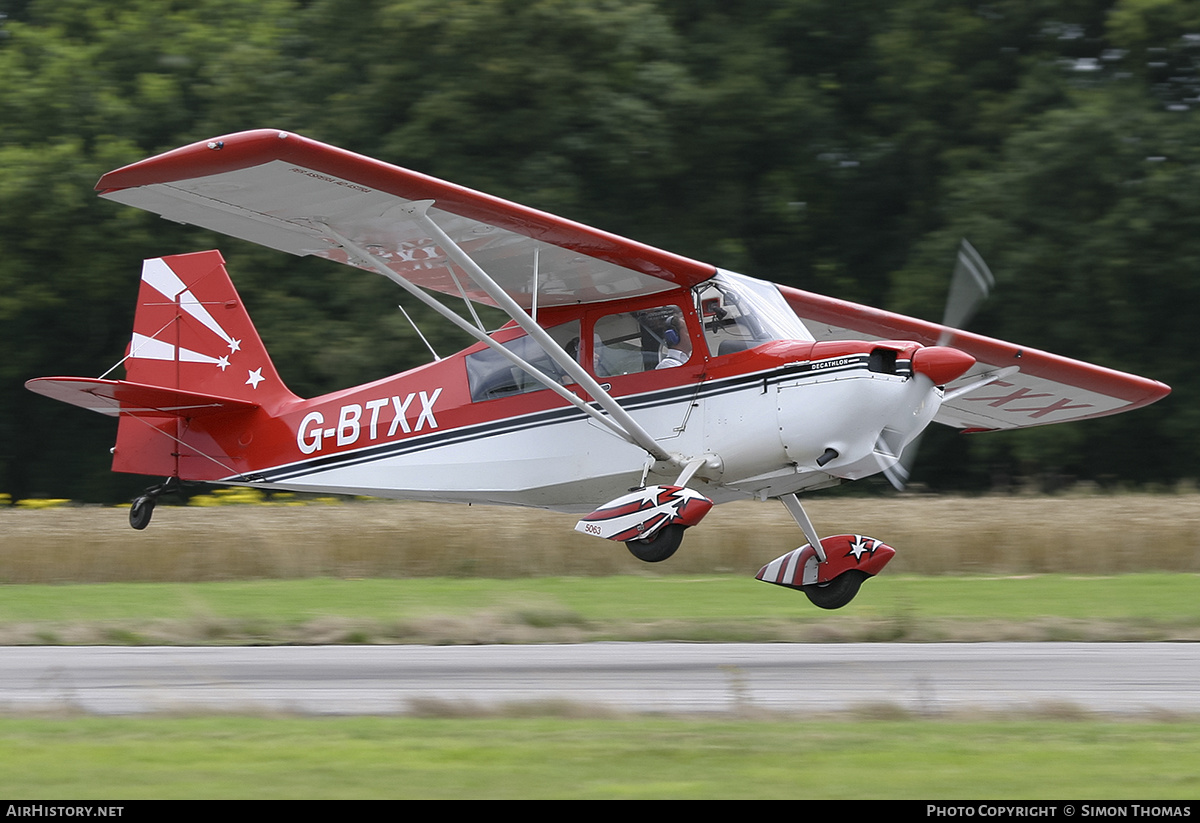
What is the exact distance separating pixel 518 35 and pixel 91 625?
657 inches

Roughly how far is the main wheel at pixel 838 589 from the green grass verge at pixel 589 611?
820 millimetres

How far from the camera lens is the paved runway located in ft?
26.8

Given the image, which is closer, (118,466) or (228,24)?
(118,466)

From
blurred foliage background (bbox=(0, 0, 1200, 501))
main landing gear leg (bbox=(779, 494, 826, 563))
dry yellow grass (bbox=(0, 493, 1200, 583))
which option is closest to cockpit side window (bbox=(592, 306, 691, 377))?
main landing gear leg (bbox=(779, 494, 826, 563))

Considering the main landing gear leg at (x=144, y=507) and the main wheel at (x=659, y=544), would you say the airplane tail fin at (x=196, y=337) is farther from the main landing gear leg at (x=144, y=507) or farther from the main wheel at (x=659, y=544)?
the main wheel at (x=659, y=544)

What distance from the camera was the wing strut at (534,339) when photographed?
9820 millimetres

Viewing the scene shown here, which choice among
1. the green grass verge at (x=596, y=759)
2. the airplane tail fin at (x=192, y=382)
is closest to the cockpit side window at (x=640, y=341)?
the airplane tail fin at (x=192, y=382)

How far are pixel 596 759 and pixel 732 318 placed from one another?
4.84 meters

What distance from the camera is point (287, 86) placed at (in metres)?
29.5

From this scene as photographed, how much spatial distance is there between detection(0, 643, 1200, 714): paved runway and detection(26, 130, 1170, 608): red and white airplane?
1062 mm

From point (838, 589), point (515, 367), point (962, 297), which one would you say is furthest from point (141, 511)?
point (962, 297)

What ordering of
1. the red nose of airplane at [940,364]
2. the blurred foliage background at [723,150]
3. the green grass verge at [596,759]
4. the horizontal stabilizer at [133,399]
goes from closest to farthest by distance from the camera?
the green grass verge at [596,759]
the red nose of airplane at [940,364]
the horizontal stabilizer at [133,399]
the blurred foliage background at [723,150]

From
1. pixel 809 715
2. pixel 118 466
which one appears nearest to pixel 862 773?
pixel 809 715
